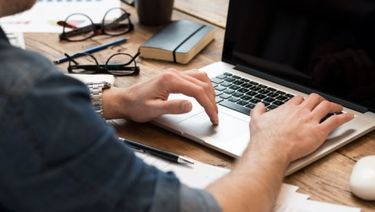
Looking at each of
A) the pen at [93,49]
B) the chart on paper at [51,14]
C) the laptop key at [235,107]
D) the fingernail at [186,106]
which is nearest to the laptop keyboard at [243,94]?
the laptop key at [235,107]

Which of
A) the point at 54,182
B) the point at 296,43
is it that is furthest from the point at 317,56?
the point at 54,182

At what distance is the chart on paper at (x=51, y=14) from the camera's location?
1.55m

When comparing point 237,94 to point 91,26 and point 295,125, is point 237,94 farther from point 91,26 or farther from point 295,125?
point 91,26

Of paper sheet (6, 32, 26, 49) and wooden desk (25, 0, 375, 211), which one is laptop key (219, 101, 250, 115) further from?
paper sheet (6, 32, 26, 49)

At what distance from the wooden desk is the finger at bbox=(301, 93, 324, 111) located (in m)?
0.09

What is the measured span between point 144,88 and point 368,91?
0.43 meters

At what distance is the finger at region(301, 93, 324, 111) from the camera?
3.31ft

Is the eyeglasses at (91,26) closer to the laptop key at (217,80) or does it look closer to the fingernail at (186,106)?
the laptop key at (217,80)

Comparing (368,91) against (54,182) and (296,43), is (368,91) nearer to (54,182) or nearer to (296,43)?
(296,43)

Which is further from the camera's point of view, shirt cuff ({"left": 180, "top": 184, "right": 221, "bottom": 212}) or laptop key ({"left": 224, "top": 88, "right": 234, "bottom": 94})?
laptop key ({"left": 224, "top": 88, "right": 234, "bottom": 94})

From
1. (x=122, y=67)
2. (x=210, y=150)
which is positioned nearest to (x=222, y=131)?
(x=210, y=150)

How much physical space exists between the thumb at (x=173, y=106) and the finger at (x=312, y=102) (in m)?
0.21

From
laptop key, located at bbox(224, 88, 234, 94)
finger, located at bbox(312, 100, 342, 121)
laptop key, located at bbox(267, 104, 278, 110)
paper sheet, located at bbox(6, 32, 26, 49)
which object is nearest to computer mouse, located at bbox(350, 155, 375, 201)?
finger, located at bbox(312, 100, 342, 121)

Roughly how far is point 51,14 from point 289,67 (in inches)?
31.3
